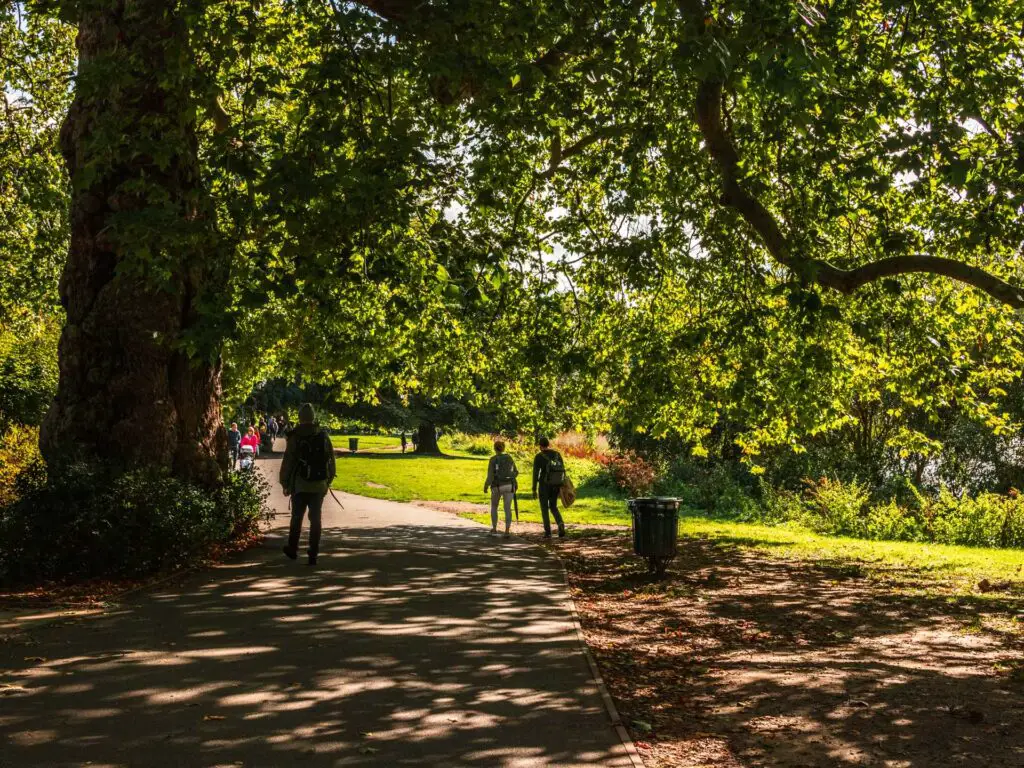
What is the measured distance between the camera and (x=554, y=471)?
18016mm

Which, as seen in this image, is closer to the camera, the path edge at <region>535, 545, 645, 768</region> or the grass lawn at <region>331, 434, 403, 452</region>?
the path edge at <region>535, 545, 645, 768</region>

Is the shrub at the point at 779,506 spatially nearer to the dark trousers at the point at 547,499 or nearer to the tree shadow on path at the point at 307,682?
the dark trousers at the point at 547,499

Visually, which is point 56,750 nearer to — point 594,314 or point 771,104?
point 771,104

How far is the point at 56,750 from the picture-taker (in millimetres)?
4906

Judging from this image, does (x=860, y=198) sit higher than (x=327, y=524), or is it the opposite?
(x=860, y=198)

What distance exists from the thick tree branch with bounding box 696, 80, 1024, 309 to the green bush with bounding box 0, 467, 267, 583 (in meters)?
8.53

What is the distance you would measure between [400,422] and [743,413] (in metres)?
42.2

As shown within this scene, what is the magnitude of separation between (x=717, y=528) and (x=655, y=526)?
9.62 m

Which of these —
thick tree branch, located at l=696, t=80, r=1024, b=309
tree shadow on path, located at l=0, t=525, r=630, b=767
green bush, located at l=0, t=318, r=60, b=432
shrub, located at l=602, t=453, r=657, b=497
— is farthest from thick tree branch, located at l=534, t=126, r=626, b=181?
shrub, located at l=602, t=453, r=657, b=497

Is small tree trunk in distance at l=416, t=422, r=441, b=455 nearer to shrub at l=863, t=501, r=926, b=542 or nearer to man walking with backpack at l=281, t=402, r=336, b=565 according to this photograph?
shrub at l=863, t=501, r=926, b=542

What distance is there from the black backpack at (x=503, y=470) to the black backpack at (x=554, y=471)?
725mm

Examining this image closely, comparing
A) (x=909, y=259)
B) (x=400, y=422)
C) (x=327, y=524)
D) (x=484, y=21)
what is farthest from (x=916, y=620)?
(x=400, y=422)

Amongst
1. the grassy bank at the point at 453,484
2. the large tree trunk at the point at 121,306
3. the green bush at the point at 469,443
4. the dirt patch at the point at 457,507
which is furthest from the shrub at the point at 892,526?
the green bush at the point at 469,443

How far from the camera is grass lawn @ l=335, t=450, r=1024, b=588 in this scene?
48.6 ft
